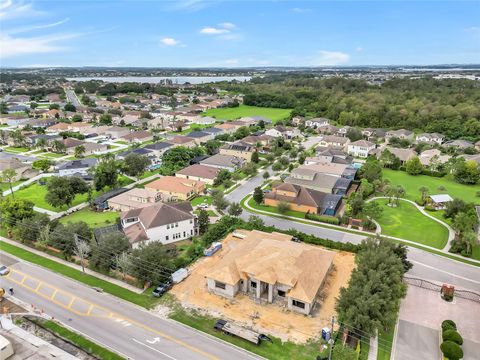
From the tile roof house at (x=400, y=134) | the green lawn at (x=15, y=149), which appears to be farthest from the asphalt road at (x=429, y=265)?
the green lawn at (x=15, y=149)

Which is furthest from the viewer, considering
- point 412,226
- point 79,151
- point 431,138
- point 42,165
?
point 431,138

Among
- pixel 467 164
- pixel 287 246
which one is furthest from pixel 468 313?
pixel 467 164

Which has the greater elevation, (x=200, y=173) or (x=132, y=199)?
(x=200, y=173)

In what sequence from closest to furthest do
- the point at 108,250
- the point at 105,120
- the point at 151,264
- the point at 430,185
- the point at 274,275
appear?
1. the point at 274,275
2. the point at 151,264
3. the point at 108,250
4. the point at 430,185
5. the point at 105,120

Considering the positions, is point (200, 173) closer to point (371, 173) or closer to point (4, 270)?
point (371, 173)

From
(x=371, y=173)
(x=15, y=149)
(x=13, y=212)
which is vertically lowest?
(x=371, y=173)

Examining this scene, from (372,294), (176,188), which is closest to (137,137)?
(176,188)

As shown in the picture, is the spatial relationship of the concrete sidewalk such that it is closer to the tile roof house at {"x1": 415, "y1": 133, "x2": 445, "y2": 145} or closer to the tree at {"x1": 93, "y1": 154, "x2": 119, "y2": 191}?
the tree at {"x1": 93, "y1": 154, "x2": 119, "y2": 191}
